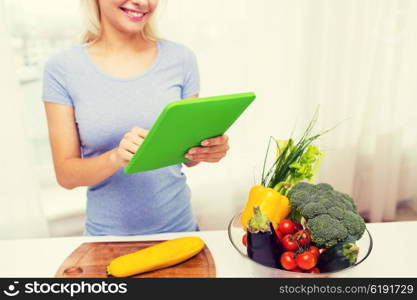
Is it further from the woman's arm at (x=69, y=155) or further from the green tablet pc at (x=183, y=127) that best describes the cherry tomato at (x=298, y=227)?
the woman's arm at (x=69, y=155)

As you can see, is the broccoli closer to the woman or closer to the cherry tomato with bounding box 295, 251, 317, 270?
the cherry tomato with bounding box 295, 251, 317, 270

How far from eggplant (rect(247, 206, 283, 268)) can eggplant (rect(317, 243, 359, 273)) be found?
0.10 m

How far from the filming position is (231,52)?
2.19 metres

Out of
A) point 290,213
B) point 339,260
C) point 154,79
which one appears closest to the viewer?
point 339,260

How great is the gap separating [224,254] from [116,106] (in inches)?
21.6

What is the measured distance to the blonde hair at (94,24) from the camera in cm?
135

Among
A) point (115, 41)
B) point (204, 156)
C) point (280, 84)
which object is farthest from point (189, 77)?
point (280, 84)

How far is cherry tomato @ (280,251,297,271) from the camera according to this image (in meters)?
0.96

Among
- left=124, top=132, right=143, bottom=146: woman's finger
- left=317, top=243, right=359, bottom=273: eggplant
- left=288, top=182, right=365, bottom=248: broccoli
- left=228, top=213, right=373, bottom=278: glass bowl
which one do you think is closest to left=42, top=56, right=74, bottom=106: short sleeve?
left=124, top=132, right=143, bottom=146: woman's finger

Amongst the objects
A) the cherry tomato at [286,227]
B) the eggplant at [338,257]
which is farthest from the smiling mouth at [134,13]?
the eggplant at [338,257]

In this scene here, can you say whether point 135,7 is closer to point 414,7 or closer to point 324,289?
point 324,289

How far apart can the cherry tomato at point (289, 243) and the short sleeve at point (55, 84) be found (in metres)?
0.76

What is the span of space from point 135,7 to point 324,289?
0.89m

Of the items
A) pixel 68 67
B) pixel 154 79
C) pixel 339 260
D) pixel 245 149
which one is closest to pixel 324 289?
pixel 339 260
